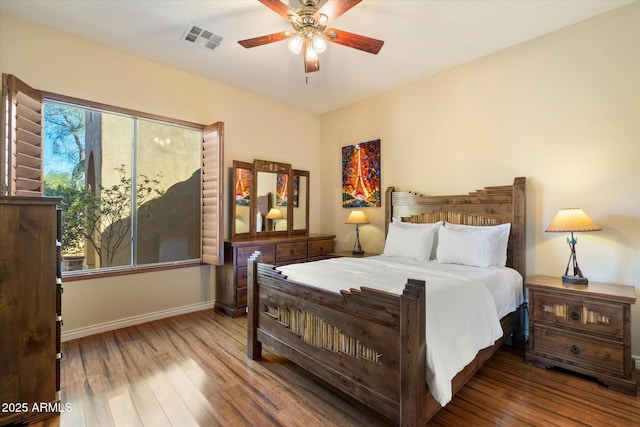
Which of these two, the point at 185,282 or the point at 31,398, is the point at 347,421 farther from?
the point at 185,282

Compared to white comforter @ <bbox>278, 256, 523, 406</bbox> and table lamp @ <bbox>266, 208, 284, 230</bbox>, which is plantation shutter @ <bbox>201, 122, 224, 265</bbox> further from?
white comforter @ <bbox>278, 256, 523, 406</bbox>

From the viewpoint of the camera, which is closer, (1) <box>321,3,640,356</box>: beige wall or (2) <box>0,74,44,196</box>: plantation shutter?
(2) <box>0,74,44,196</box>: plantation shutter

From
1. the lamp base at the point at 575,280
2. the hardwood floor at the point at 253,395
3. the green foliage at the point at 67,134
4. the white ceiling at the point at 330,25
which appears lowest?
the hardwood floor at the point at 253,395

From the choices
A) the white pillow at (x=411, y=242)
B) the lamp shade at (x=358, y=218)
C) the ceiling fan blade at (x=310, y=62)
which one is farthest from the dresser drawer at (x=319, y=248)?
the ceiling fan blade at (x=310, y=62)

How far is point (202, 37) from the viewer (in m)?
2.84

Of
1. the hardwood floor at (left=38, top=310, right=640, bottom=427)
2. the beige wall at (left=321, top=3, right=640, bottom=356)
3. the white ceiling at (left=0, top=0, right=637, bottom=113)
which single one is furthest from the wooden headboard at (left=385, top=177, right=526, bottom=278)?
the white ceiling at (left=0, top=0, right=637, bottom=113)

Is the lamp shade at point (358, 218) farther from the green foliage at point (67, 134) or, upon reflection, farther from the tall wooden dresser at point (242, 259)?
the green foliage at point (67, 134)

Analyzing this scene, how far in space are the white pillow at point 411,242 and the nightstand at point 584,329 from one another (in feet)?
3.17

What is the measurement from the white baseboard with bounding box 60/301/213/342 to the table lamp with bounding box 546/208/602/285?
389 centimetres

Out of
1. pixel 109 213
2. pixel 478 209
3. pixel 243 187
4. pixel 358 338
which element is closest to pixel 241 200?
pixel 243 187

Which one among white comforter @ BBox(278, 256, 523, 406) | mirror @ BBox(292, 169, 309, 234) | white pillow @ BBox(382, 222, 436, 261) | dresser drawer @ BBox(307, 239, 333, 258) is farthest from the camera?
mirror @ BBox(292, 169, 309, 234)

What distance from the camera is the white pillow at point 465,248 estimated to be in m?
2.72

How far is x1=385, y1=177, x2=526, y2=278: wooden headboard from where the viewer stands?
2869 millimetres

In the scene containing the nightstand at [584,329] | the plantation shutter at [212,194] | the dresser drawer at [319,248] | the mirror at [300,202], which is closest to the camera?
the nightstand at [584,329]
